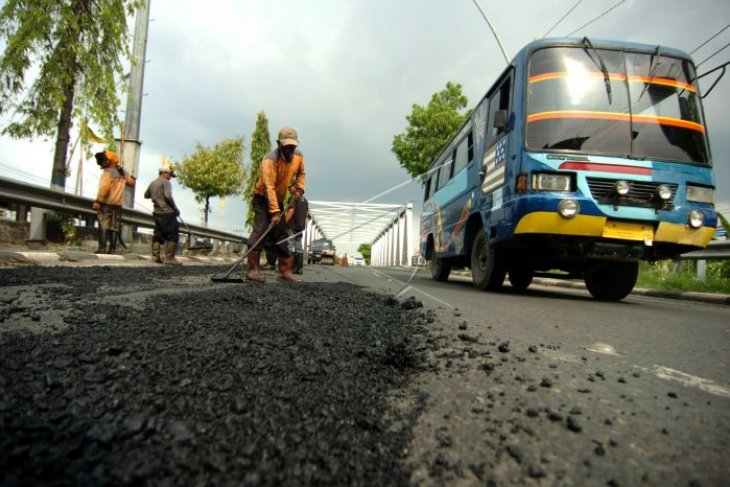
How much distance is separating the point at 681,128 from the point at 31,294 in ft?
20.8

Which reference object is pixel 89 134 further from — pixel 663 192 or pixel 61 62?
pixel 663 192

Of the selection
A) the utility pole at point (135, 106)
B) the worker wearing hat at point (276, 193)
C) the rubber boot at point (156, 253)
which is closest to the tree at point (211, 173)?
the utility pole at point (135, 106)

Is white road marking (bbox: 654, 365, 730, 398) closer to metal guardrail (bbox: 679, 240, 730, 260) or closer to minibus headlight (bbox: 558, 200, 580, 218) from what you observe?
minibus headlight (bbox: 558, 200, 580, 218)

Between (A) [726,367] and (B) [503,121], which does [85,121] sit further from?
(A) [726,367]

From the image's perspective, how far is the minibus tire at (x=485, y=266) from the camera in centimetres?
563

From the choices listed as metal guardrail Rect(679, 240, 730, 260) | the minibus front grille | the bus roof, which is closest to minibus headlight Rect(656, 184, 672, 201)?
the minibus front grille

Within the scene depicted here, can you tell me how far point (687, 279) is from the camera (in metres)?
7.79

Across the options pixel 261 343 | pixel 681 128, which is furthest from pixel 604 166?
pixel 261 343

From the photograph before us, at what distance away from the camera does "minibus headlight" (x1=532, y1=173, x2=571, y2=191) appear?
4.50 m

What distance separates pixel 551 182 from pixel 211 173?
83.8 ft

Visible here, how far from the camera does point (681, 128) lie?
15.7 feet

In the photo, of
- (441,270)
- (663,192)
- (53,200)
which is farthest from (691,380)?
(53,200)

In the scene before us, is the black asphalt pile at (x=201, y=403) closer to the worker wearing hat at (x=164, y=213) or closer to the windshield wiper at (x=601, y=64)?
the windshield wiper at (x=601, y=64)

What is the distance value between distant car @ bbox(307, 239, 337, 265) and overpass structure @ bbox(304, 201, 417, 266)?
4.30ft
